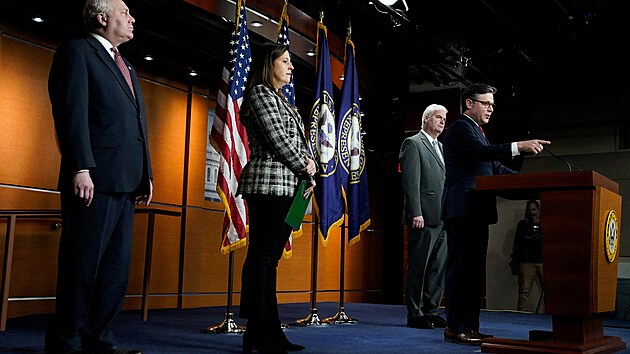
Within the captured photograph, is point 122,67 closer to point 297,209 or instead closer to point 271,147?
point 271,147

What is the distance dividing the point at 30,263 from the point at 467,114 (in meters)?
3.52

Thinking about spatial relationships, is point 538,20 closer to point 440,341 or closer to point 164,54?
point 164,54

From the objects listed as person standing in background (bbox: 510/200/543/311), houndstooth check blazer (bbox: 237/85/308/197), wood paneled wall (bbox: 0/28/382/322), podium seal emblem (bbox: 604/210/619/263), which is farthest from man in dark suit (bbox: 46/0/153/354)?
person standing in background (bbox: 510/200/543/311)

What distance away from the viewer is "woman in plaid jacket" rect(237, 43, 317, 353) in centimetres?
257

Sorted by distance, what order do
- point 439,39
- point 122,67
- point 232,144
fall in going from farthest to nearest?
1. point 439,39
2. point 232,144
3. point 122,67

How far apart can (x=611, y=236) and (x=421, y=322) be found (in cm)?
168

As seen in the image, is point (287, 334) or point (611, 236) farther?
point (287, 334)

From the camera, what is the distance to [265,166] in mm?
2668

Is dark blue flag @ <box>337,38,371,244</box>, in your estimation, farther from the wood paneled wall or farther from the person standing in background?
the person standing in background

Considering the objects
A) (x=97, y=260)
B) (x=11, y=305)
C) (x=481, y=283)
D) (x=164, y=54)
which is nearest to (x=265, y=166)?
(x=97, y=260)

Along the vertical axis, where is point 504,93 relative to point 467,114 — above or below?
above

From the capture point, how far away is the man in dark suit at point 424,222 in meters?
4.44

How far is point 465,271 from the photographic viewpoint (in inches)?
127

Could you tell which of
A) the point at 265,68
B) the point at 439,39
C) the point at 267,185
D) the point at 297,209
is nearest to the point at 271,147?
the point at 267,185
